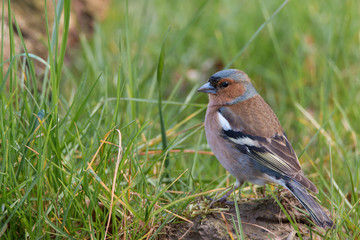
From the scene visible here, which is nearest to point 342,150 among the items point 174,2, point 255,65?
point 255,65

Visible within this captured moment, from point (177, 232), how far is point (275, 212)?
605mm

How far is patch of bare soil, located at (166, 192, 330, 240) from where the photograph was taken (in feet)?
9.14

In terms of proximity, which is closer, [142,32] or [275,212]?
[275,212]

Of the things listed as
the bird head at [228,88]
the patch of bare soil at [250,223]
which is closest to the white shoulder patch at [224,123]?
the bird head at [228,88]

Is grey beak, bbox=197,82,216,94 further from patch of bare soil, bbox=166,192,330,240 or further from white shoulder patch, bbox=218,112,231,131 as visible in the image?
patch of bare soil, bbox=166,192,330,240

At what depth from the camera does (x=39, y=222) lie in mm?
2564

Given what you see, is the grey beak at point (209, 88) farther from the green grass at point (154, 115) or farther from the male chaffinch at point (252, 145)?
the green grass at point (154, 115)

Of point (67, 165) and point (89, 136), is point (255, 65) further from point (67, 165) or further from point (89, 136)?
point (67, 165)

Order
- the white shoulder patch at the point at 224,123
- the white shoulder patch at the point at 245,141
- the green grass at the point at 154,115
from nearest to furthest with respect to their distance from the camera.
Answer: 1. the green grass at the point at 154,115
2. the white shoulder patch at the point at 245,141
3. the white shoulder patch at the point at 224,123

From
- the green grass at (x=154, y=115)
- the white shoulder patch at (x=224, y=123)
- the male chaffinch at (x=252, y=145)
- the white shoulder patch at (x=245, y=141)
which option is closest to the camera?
the green grass at (x=154, y=115)

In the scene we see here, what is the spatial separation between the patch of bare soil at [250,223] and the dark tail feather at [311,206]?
0.06m

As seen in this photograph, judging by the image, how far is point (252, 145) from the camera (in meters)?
3.33

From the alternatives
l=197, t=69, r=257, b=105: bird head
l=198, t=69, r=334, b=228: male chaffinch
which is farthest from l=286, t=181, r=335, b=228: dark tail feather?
l=197, t=69, r=257, b=105: bird head

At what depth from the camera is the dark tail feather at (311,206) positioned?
273 centimetres
